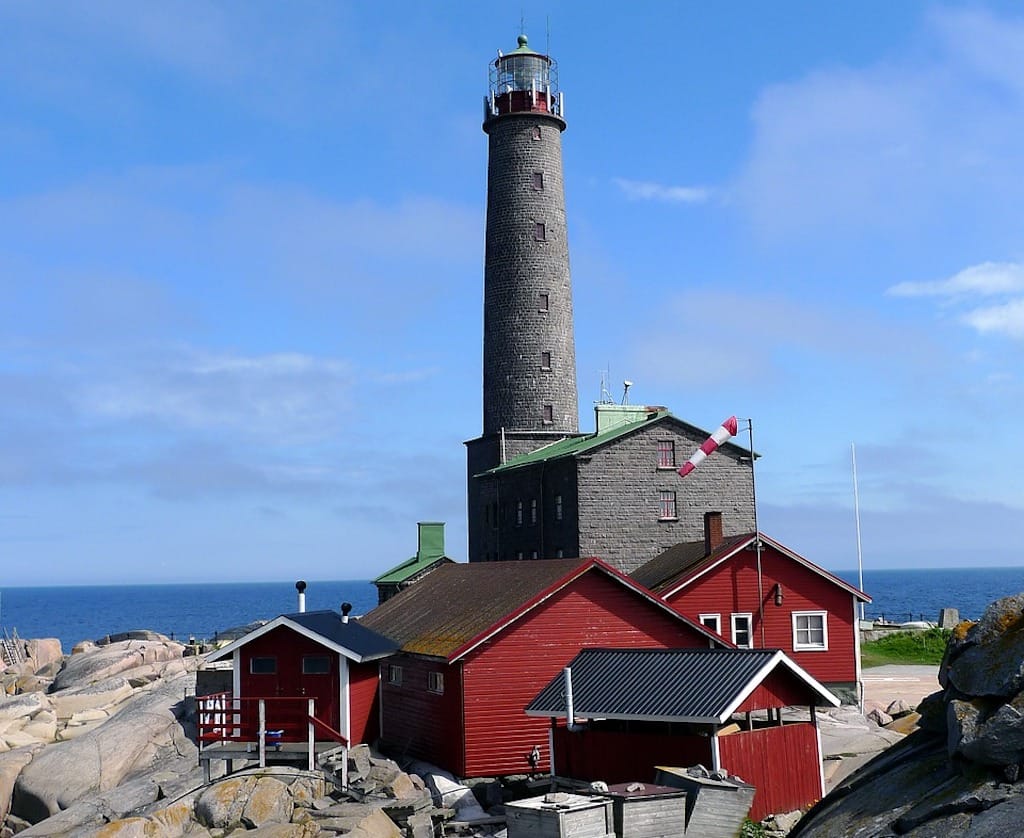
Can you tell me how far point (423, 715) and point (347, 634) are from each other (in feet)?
8.53

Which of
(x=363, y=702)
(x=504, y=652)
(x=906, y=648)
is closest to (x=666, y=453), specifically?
(x=906, y=648)

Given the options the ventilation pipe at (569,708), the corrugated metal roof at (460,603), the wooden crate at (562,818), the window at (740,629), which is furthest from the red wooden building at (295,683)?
the window at (740,629)

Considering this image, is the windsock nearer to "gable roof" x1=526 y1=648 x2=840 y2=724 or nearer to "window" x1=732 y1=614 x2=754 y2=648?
"window" x1=732 y1=614 x2=754 y2=648

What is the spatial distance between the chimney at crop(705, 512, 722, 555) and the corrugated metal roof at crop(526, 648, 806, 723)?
12.0 m

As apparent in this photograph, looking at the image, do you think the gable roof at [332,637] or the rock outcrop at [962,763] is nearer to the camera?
the rock outcrop at [962,763]

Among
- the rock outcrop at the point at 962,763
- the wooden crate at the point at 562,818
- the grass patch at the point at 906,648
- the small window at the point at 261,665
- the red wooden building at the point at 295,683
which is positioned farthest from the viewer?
the grass patch at the point at 906,648

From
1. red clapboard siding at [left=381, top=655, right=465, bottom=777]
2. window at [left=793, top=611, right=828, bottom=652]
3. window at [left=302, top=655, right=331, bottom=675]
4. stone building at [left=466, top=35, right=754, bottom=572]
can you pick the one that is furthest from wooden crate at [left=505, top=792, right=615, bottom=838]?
stone building at [left=466, top=35, right=754, bottom=572]

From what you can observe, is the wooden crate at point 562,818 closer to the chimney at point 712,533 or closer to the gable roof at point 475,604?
the gable roof at point 475,604

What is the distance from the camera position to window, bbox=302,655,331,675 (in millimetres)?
28047

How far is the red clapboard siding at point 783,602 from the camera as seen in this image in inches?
1419

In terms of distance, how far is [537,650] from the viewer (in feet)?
92.2

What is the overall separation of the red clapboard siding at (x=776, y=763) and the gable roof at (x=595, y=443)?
2163cm

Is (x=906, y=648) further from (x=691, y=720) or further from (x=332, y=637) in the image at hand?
(x=691, y=720)

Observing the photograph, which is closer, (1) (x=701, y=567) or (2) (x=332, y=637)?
(2) (x=332, y=637)
